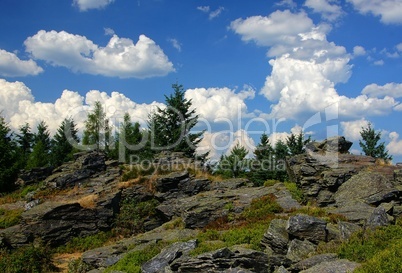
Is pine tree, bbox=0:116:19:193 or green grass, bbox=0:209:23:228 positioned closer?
green grass, bbox=0:209:23:228

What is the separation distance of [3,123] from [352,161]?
48.5 meters

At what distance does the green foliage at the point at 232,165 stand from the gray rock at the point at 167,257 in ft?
128

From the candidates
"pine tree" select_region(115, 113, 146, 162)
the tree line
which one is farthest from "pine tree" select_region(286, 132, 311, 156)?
"pine tree" select_region(115, 113, 146, 162)

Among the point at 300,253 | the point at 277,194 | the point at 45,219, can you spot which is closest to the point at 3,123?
the point at 45,219

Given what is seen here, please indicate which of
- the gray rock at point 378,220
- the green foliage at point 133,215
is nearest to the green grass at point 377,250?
the gray rock at point 378,220

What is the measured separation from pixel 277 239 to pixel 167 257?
15.8 feet

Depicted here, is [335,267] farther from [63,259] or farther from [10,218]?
[10,218]

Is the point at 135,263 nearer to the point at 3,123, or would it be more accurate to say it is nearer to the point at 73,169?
the point at 73,169

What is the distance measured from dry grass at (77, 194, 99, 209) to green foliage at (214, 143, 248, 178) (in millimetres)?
25864

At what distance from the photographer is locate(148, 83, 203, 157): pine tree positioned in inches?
2121

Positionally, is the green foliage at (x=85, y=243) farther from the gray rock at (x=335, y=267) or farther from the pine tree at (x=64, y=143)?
the pine tree at (x=64, y=143)

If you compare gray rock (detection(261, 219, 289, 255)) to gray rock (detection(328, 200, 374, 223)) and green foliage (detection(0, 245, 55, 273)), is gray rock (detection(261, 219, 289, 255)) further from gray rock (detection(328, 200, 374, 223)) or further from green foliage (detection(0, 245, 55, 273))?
green foliage (detection(0, 245, 55, 273))

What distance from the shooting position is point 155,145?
54.7 m

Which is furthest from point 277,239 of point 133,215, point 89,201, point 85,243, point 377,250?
point 89,201
